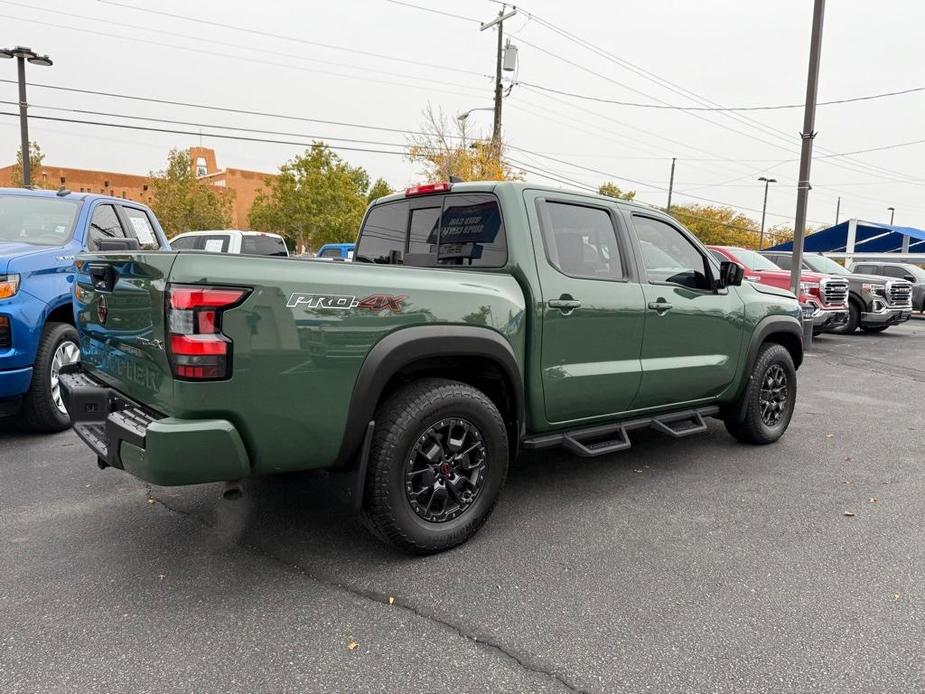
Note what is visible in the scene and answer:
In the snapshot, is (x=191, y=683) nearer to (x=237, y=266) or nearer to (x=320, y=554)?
(x=320, y=554)

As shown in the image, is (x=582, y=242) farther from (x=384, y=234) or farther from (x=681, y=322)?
(x=384, y=234)

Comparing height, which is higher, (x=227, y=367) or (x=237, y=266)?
(x=237, y=266)

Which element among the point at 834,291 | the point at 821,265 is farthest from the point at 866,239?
the point at 834,291

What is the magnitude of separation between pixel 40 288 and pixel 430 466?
353 centimetres

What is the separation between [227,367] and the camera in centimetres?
244

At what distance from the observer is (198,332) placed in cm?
240

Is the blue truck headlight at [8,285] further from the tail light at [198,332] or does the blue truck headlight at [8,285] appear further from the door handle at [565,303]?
the door handle at [565,303]

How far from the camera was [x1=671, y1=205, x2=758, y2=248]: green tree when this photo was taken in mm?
61500

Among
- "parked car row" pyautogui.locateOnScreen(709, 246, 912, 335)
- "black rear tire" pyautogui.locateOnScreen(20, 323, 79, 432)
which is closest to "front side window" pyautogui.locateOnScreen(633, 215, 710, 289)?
"black rear tire" pyautogui.locateOnScreen(20, 323, 79, 432)

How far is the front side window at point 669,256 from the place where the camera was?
4246 millimetres

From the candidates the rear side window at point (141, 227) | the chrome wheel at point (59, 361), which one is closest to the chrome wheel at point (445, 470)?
the chrome wheel at point (59, 361)

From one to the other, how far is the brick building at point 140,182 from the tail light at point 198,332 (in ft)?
197

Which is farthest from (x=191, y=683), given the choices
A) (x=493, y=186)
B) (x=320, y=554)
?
(x=493, y=186)

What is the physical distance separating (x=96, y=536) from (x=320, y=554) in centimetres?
124
